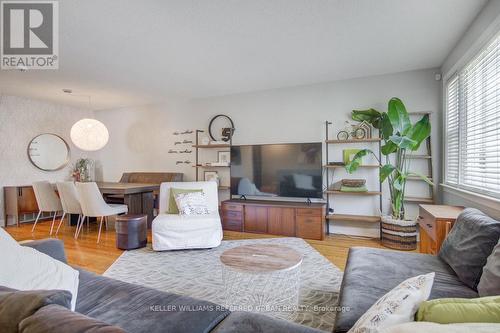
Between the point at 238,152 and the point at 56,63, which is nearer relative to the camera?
the point at 56,63

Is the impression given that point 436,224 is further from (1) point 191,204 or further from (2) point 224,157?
(2) point 224,157

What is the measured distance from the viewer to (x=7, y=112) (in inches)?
186

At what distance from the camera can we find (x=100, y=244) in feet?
11.8

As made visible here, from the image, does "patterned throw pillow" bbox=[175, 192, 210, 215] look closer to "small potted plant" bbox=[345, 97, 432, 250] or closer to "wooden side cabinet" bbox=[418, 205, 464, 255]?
"small potted plant" bbox=[345, 97, 432, 250]

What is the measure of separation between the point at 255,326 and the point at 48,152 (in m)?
6.20

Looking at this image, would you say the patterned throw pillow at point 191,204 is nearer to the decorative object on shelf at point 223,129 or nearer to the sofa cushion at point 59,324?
the decorative object on shelf at point 223,129

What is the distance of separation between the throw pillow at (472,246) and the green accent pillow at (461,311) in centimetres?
88

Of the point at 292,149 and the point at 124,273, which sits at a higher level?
the point at 292,149

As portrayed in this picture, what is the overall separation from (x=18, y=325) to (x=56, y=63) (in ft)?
12.0

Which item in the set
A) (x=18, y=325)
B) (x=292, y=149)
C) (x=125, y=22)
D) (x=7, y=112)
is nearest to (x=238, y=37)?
(x=125, y=22)

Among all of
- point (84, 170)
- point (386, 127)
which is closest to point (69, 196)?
point (84, 170)

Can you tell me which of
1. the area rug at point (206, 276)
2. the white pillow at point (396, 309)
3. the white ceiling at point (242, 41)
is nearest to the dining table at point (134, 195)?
the area rug at point (206, 276)

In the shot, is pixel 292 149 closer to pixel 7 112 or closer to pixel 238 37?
pixel 238 37

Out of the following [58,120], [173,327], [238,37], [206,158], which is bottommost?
[173,327]
